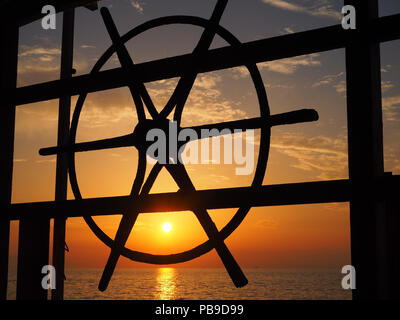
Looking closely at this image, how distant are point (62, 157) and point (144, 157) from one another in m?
2.30

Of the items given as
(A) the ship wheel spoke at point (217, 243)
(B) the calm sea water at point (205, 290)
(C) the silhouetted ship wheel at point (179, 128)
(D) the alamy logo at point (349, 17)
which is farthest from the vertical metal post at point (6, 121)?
(B) the calm sea water at point (205, 290)

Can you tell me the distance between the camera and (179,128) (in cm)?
186

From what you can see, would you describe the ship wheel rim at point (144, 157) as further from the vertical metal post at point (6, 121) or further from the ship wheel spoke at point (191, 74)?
the vertical metal post at point (6, 121)

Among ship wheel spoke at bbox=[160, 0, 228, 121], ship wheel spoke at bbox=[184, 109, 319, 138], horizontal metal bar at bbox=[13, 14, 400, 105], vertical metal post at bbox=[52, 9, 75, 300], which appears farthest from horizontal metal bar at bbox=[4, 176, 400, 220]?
vertical metal post at bbox=[52, 9, 75, 300]

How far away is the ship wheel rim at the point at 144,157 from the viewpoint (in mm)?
1742

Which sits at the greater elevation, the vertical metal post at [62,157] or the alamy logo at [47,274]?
the vertical metal post at [62,157]

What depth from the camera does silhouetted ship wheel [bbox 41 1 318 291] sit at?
1.74 meters

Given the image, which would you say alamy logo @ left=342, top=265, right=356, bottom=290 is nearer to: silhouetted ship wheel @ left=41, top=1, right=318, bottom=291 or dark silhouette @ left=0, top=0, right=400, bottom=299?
dark silhouette @ left=0, top=0, right=400, bottom=299

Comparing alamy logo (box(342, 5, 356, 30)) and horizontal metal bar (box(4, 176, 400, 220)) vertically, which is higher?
alamy logo (box(342, 5, 356, 30))

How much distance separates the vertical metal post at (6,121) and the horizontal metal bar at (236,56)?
421mm

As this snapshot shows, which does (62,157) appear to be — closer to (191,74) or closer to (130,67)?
(130,67)

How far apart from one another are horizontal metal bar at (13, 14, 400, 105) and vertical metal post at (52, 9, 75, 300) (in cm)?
169

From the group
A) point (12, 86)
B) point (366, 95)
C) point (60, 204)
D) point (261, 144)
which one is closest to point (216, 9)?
point (261, 144)
